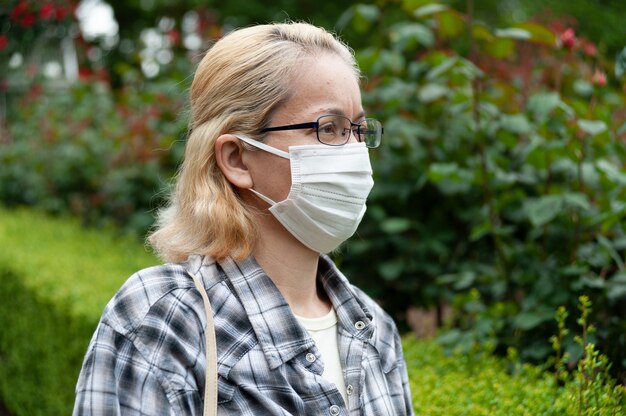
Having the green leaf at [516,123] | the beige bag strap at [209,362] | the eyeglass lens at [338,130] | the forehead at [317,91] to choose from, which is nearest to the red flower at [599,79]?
the green leaf at [516,123]

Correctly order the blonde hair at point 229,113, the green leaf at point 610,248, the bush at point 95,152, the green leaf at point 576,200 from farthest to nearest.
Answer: the bush at point 95,152 < the green leaf at point 576,200 < the green leaf at point 610,248 < the blonde hair at point 229,113

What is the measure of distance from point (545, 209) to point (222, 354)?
78.6 inches

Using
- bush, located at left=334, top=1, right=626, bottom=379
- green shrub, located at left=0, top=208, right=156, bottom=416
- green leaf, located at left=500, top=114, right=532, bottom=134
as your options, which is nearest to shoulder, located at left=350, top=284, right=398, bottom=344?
bush, located at left=334, top=1, right=626, bottom=379

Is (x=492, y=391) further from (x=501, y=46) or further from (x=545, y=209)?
(x=501, y=46)

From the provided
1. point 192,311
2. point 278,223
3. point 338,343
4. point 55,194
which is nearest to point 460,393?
point 338,343

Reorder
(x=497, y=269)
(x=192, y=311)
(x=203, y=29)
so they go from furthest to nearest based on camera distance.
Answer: (x=203, y=29) < (x=497, y=269) < (x=192, y=311)

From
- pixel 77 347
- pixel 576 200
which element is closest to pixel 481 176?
pixel 576 200

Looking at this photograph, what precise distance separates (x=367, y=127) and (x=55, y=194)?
6.77 metres

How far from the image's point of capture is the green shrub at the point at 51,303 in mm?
4418

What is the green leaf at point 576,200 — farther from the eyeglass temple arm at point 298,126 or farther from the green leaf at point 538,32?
the eyeglass temple arm at point 298,126

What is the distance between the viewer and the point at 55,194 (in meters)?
8.34

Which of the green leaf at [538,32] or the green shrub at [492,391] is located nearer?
the green shrub at [492,391]

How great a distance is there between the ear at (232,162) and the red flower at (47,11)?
676 cm

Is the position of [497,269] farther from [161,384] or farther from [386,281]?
[161,384]
